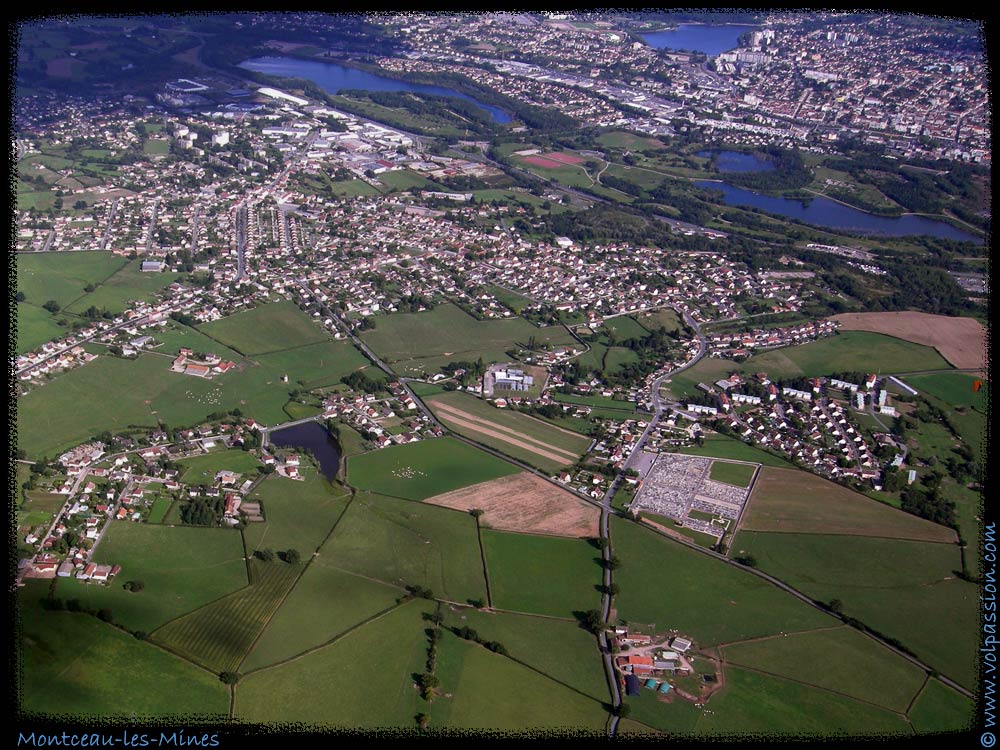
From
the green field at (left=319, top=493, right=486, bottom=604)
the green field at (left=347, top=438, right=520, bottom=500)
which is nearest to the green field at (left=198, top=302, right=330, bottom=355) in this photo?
the green field at (left=347, top=438, right=520, bottom=500)

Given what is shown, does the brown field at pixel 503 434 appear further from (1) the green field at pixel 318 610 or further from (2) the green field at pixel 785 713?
(2) the green field at pixel 785 713

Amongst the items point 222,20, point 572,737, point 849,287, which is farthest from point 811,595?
point 222,20

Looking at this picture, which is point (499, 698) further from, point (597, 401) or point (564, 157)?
point (564, 157)

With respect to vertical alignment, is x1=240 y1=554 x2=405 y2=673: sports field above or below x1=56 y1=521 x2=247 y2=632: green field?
above

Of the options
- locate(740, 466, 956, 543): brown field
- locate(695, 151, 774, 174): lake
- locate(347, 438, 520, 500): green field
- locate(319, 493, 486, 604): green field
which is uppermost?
locate(695, 151, 774, 174): lake

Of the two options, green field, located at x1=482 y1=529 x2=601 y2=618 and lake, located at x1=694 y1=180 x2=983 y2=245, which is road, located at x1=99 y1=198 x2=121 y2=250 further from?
lake, located at x1=694 y1=180 x2=983 y2=245

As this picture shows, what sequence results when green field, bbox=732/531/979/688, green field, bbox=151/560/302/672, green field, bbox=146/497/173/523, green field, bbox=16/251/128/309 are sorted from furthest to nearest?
green field, bbox=16/251/128/309 → green field, bbox=146/497/173/523 → green field, bbox=732/531/979/688 → green field, bbox=151/560/302/672

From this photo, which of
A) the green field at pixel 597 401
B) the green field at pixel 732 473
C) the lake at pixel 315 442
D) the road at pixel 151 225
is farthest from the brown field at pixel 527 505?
the road at pixel 151 225

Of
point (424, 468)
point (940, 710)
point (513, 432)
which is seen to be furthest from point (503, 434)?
point (940, 710)

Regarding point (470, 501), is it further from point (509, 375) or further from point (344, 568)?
point (509, 375)
